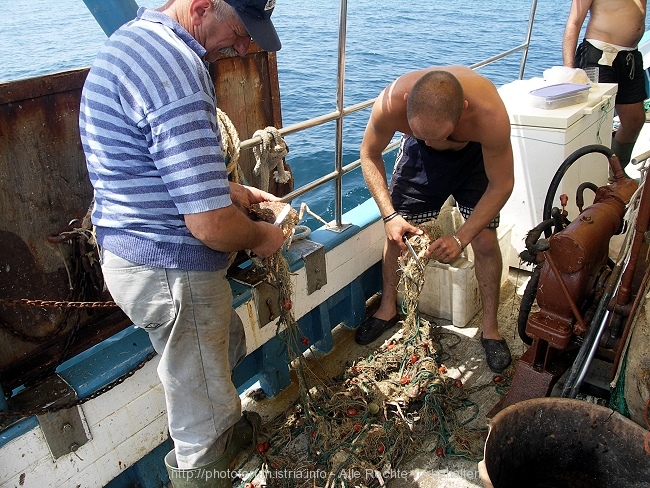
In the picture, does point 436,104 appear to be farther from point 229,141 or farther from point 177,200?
point 177,200

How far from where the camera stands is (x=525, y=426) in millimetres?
2229

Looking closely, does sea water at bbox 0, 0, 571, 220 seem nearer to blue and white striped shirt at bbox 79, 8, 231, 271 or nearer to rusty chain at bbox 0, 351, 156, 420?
rusty chain at bbox 0, 351, 156, 420

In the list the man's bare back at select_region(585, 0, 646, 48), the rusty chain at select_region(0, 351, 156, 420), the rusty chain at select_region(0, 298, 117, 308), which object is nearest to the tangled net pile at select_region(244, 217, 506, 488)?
the rusty chain at select_region(0, 351, 156, 420)

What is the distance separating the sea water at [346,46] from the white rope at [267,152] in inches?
186

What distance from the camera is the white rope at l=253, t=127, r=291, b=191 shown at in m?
2.85

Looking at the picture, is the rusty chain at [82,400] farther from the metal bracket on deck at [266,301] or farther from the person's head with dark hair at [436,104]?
the person's head with dark hair at [436,104]

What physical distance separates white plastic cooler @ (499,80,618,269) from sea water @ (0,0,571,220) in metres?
3.81

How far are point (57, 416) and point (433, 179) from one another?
7.69 feet

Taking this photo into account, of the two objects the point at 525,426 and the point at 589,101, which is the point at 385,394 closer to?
the point at 525,426

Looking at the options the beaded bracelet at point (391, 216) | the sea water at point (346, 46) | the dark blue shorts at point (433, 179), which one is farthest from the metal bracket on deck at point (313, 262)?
the sea water at point (346, 46)

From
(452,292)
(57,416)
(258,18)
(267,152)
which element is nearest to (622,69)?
(452,292)

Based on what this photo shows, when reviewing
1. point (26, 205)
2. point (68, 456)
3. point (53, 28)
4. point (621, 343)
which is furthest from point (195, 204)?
point (53, 28)

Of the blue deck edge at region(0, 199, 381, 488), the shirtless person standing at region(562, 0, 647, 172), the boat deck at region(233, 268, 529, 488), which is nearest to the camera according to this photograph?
the blue deck edge at region(0, 199, 381, 488)

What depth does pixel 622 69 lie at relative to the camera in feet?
16.3
